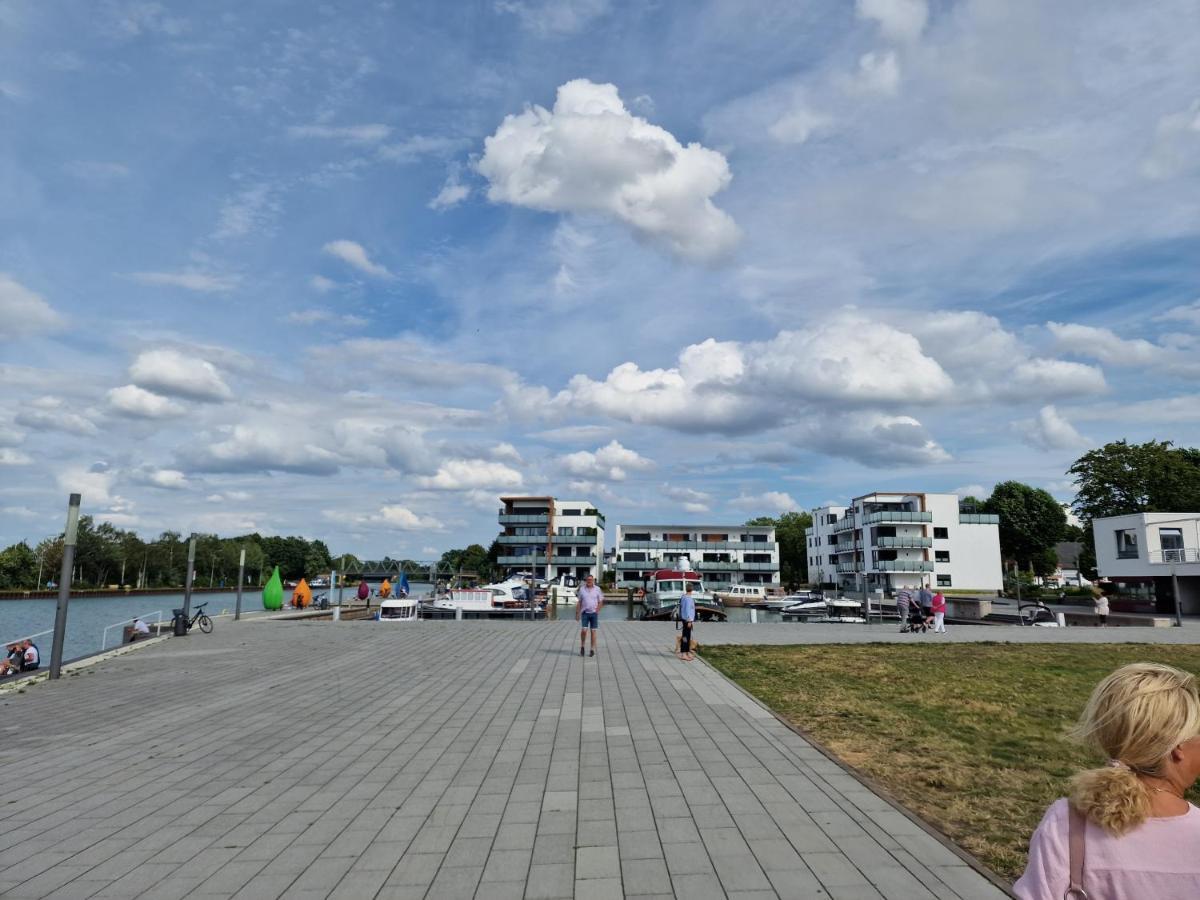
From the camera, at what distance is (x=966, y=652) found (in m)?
18.2

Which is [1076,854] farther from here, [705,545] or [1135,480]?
[705,545]

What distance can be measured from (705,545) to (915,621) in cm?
6430

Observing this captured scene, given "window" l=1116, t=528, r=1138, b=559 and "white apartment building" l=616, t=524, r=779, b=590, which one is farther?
"white apartment building" l=616, t=524, r=779, b=590

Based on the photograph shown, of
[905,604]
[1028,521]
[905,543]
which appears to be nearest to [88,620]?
[905,604]

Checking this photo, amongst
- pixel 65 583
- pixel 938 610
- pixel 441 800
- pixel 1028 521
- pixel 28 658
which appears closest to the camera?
pixel 441 800

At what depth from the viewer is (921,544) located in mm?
72875

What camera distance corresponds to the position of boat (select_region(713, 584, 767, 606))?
76.0 meters

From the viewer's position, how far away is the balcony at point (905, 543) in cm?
7250

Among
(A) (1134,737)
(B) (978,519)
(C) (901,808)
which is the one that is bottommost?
(C) (901,808)

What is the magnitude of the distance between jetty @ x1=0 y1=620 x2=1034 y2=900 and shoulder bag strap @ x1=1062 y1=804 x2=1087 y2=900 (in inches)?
111

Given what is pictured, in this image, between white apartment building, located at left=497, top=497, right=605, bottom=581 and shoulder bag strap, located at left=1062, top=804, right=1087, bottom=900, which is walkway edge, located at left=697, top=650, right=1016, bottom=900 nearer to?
shoulder bag strap, located at left=1062, top=804, right=1087, bottom=900

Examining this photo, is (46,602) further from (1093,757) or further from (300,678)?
(1093,757)

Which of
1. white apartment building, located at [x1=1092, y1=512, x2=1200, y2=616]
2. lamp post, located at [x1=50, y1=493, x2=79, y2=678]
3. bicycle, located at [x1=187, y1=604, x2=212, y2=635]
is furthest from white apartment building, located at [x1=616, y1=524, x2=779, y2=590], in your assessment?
lamp post, located at [x1=50, y1=493, x2=79, y2=678]

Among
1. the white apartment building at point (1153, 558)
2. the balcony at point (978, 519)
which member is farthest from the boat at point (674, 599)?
the balcony at point (978, 519)
